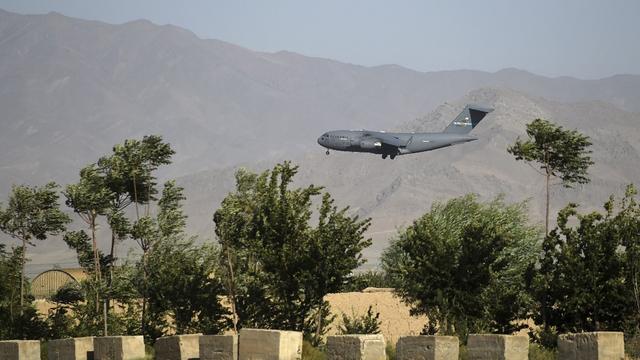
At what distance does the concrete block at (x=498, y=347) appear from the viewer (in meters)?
24.8

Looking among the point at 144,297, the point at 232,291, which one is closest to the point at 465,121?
the point at 144,297

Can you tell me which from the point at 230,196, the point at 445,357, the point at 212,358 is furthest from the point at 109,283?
the point at 445,357

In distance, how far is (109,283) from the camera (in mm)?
47406

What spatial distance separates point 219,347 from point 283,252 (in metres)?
11.4

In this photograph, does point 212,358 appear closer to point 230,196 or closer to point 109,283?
point 230,196

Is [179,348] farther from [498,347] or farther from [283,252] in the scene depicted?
[283,252]

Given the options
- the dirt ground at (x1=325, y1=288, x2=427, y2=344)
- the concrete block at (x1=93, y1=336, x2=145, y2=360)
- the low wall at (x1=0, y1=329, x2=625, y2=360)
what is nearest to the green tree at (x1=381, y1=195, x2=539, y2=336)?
the low wall at (x1=0, y1=329, x2=625, y2=360)

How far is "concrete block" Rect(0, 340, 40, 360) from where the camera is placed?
31.2 meters

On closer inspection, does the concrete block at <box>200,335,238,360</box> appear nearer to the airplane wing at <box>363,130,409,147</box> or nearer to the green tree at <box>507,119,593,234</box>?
the green tree at <box>507,119,593,234</box>

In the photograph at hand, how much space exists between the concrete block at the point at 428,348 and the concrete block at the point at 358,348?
1.55 feet

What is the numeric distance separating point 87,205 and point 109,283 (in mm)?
3294

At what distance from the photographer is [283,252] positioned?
37.8 m

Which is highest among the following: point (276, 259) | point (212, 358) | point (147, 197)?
point (147, 197)

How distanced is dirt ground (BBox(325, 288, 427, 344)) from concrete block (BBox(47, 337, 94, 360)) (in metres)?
30.5
